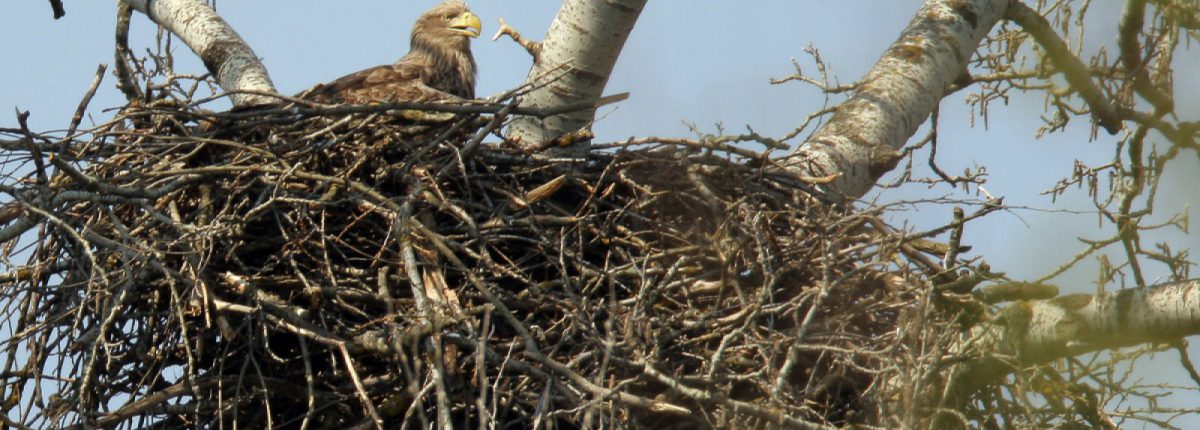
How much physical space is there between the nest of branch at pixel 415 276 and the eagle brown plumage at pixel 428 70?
1.39m

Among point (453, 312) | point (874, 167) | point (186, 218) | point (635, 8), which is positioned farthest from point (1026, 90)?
point (186, 218)

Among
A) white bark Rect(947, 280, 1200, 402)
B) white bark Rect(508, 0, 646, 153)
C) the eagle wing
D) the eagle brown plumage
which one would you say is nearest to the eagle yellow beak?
the eagle brown plumage

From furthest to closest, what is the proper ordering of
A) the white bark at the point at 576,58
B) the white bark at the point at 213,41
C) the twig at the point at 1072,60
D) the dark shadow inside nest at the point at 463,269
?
the white bark at the point at 213,41, the white bark at the point at 576,58, the twig at the point at 1072,60, the dark shadow inside nest at the point at 463,269

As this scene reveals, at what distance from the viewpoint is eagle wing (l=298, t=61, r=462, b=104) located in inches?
258

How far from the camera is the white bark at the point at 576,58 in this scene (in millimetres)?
5879

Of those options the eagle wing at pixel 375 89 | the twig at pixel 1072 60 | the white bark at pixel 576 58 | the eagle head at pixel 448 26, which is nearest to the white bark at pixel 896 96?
the twig at pixel 1072 60

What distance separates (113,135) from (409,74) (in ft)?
7.27

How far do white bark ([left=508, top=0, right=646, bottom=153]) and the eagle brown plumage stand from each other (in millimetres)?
678

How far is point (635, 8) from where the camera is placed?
5898mm

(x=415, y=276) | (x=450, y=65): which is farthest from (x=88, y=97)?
(x=450, y=65)

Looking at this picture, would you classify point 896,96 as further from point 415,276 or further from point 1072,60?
point 415,276

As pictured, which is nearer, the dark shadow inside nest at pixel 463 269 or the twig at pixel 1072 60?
the dark shadow inside nest at pixel 463 269

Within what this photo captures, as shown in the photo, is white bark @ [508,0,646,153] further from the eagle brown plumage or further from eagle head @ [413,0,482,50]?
eagle head @ [413,0,482,50]

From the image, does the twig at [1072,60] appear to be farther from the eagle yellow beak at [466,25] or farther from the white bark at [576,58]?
the eagle yellow beak at [466,25]
